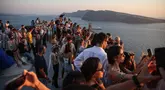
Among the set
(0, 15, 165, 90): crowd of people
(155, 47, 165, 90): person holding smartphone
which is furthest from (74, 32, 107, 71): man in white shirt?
(155, 47, 165, 90): person holding smartphone

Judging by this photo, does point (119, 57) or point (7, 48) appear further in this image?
point (7, 48)

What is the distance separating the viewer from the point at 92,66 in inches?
111

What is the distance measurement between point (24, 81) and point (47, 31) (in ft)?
44.1

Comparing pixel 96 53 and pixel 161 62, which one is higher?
pixel 161 62

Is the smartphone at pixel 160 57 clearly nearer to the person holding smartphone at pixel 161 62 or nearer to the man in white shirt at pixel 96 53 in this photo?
the person holding smartphone at pixel 161 62

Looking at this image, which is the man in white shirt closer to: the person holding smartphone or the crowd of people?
the crowd of people

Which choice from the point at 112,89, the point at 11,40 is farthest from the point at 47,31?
the point at 112,89

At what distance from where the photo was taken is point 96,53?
12.7ft

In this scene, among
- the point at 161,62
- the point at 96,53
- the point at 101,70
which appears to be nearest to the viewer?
the point at 161,62

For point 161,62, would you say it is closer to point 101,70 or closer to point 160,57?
point 160,57

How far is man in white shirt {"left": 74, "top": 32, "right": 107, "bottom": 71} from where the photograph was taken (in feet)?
12.6

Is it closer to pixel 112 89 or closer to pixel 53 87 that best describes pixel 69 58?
pixel 53 87

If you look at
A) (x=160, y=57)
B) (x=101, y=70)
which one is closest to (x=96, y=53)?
(x=101, y=70)

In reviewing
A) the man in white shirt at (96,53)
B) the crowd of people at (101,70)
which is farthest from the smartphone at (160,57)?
the man in white shirt at (96,53)
